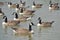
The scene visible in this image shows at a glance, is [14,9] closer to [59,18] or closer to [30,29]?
[59,18]

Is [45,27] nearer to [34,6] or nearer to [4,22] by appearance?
[4,22]

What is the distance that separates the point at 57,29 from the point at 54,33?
1.09 m

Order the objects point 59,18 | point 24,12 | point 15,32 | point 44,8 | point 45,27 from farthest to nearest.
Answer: point 44,8
point 24,12
point 59,18
point 45,27
point 15,32

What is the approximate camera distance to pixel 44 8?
3378cm

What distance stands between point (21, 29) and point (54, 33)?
6.95ft

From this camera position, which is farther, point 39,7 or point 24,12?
point 39,7

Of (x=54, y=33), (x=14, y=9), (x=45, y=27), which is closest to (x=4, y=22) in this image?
(x=45, y=27)

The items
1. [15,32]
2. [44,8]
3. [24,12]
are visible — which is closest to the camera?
[15,32]

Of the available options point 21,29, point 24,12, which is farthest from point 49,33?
point 24,12

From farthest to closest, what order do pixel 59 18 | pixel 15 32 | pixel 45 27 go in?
1. pixel 59 18
2. pixel 45 27
3. pixel 15 32

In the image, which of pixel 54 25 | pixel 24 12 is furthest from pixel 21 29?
pixel 24 12

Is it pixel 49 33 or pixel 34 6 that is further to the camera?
pixel 34 6

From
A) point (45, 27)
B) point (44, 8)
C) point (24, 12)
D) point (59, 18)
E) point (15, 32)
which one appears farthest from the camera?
point (44, 8)

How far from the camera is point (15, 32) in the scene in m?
22.2
